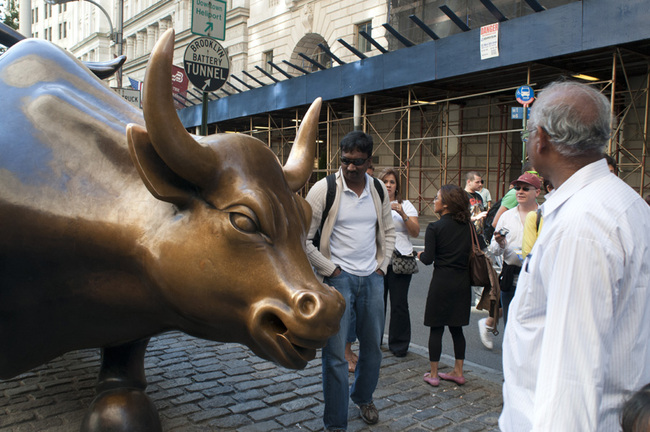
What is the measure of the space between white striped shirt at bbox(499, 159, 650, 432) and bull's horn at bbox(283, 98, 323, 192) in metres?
Answer: 1.07

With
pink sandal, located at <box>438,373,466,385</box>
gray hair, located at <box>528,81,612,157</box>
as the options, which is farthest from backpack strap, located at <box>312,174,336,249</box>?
gray hair, located at <box>528,81,612,157</box>

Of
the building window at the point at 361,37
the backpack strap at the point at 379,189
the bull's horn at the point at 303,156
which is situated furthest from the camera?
the building window at the point at 361,37

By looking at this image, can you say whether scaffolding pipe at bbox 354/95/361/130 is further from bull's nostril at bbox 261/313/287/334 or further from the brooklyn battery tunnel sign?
bull's nostril at bbox 261/313/287/334

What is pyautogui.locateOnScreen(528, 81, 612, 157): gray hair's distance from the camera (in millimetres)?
1704

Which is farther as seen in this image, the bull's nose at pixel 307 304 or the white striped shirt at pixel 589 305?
the bull's nose at pixel 307 304

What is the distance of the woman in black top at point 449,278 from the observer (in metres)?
4.54

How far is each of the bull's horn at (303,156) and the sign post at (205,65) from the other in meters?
4.09

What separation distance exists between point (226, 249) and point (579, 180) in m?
1.23

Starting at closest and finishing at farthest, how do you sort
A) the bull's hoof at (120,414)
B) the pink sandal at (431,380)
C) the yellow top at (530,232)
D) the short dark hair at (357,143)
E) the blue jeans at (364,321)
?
the bull's hoof at (120,414)
the blue jeans at (364,321)
the short dark hair at (357,143)
the yellow top at (530,232)
the pink sandal at (431,380)

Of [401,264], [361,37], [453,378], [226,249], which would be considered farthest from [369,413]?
[361,37]

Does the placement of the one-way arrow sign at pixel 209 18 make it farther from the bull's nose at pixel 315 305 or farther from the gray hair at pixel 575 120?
the gray hair at pixel 575 120

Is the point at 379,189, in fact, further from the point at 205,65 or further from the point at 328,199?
the point at 205,65

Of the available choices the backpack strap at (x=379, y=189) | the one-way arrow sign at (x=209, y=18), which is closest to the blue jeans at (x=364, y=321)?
the backpack strap at (x=379, y=189)

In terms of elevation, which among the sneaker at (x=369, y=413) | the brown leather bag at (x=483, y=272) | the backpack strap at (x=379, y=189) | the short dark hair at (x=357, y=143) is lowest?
the sneaker at (x=369, y=413)
